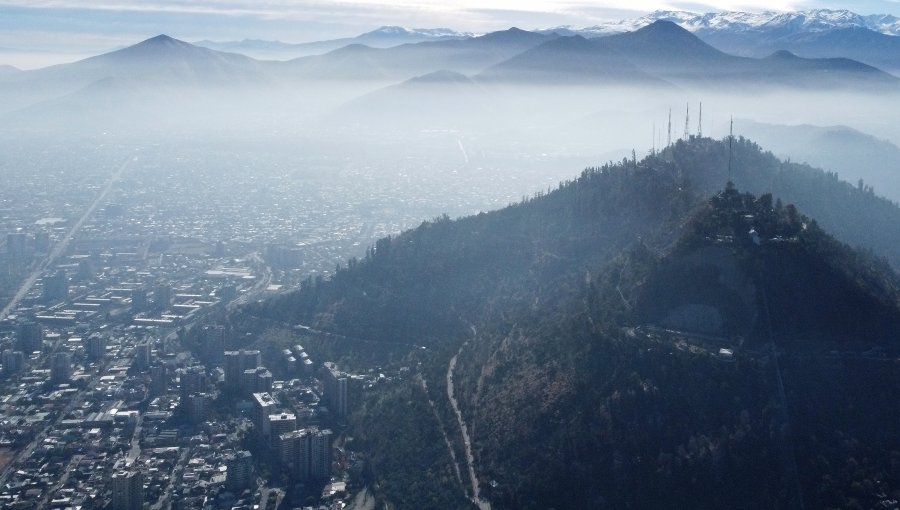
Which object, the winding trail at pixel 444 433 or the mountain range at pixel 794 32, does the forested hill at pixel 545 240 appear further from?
the mountain range at pixel 794 32

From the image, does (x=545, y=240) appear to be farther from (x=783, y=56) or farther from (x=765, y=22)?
(x=765, y=22)

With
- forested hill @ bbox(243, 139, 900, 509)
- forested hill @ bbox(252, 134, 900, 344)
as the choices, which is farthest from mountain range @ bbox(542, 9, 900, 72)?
forested hill @ bbox(243, 139, 900, 509)

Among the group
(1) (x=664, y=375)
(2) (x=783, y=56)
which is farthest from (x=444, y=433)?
(2) (x=783, y=56)

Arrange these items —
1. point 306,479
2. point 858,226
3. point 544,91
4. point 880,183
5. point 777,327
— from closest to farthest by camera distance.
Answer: point 777,327
point 306,479
point 858,226
point 880,183
point 544,91

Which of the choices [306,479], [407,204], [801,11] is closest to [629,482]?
[306,479]

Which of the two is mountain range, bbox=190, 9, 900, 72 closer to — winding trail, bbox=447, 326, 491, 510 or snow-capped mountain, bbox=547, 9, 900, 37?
snow-capped mountain, bbox=547, 9, 900, 37

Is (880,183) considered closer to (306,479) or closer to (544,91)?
(306,479)

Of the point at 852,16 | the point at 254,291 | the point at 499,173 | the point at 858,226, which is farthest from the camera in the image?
the point at 852,16
